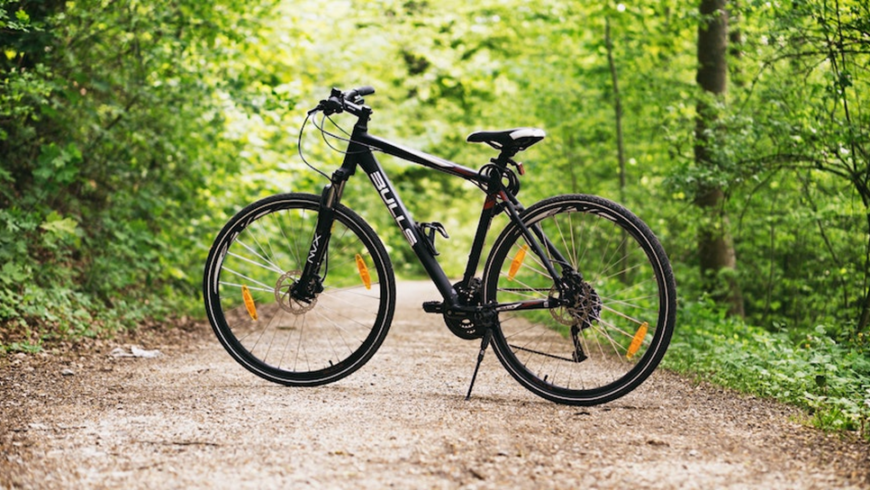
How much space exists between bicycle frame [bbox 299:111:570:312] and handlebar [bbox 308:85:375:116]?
0.07 metres

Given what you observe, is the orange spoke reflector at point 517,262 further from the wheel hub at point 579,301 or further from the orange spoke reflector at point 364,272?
the orange spoke reflector at point 364,272

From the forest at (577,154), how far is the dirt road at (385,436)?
0.57 meters

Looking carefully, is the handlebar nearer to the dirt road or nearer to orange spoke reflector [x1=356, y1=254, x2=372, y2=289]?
orange spoke reflector [x1=356, y1=254, x2=372, y2=289]

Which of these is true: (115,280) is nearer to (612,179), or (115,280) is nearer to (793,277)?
(612,179)

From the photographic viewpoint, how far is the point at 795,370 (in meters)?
4.31

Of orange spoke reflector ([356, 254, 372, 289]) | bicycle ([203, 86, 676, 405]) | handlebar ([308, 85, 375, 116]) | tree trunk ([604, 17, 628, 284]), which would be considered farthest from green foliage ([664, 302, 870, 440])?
tree trunk ([604, 17, 628, 284])

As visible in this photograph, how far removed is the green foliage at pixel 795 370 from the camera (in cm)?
343

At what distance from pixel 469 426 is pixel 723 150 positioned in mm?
3817

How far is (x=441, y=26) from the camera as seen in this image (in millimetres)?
17469

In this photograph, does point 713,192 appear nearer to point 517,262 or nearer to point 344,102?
point 517,262

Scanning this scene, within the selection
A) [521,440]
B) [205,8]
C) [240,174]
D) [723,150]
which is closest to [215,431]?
[521,440]

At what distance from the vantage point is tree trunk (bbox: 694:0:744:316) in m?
7.14

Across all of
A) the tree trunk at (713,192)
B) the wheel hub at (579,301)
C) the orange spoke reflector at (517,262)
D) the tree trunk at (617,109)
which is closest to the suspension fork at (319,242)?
the orange spoke reflector at (517,262)

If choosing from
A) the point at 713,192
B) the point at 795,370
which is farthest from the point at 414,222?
the point at 713,192
